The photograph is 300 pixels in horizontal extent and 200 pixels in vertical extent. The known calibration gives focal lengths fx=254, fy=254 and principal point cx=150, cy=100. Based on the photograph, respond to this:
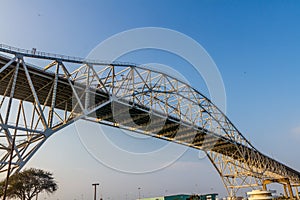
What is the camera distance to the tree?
162 ft

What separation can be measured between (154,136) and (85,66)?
20.6 meters

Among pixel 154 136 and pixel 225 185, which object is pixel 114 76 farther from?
pixel 225 185

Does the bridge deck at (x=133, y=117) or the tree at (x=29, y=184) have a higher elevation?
the bridge deck at (x=133, y=117)

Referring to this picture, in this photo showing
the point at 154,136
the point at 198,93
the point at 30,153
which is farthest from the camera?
the point at 198,93

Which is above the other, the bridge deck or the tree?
the bridge deck

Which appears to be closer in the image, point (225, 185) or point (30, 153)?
point (30, 153)

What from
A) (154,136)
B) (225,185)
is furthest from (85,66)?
(225,185)

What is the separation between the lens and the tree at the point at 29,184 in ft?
162

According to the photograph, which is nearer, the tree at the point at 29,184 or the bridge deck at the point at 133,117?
the bridge deck at the point at 133,117

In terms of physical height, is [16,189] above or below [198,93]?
below

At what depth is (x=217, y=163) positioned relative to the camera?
6581 cm

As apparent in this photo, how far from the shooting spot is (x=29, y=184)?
5222cm

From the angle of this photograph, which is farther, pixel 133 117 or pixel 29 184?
pixel 29 184

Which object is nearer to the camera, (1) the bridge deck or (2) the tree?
(1) the bridge deck
